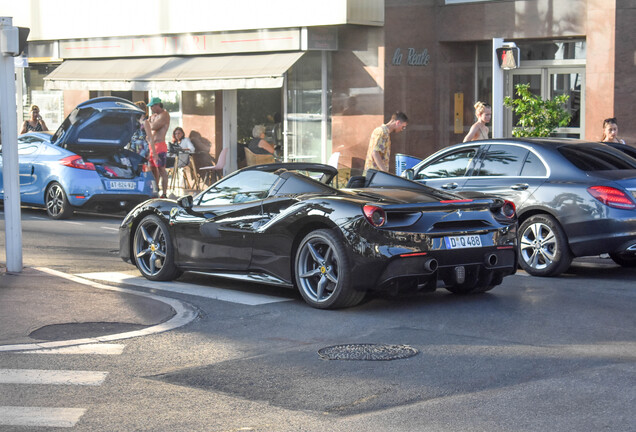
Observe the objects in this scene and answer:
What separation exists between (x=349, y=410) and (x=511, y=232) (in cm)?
407

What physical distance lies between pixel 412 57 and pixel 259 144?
4434mm

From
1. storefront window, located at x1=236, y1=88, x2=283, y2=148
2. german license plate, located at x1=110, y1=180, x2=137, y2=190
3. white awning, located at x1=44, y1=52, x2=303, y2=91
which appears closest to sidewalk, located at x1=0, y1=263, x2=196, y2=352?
german license plate, located at x1=110, y1=180, x2=137, y2=190

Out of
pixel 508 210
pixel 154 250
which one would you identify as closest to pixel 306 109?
pixel 154 250

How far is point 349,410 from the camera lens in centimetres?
584

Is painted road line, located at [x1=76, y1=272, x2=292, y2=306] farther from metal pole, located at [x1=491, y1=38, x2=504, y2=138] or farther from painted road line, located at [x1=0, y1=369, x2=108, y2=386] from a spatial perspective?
metal pole, located at [x1=491, y1=38, x2=504, y2=138]

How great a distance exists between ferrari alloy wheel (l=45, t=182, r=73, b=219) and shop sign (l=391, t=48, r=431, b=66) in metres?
7.39

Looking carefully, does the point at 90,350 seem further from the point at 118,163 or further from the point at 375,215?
the point at 118,163

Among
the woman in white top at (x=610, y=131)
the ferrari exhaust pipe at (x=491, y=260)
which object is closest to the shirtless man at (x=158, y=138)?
the woman in white top at (x=610, y=131)

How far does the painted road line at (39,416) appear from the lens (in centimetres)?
557

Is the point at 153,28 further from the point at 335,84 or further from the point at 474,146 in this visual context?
the point at 474,146

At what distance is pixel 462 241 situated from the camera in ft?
29.7

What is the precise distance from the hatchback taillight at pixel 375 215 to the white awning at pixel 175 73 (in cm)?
1289

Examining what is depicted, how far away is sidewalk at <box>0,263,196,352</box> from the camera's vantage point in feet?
26.0

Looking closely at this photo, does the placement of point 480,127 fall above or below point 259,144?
above
